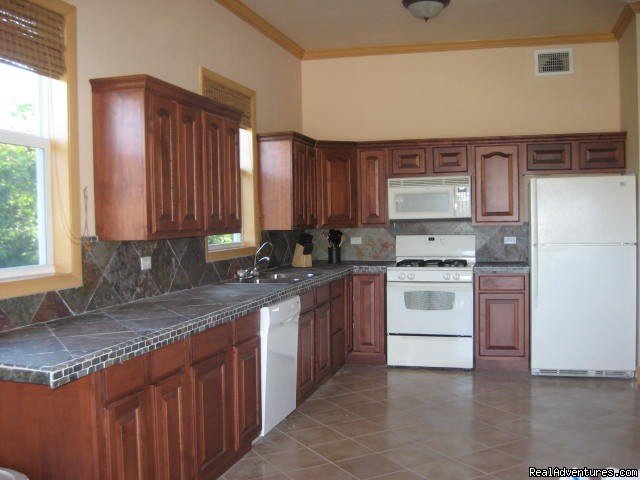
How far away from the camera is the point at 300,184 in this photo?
531 centimetres

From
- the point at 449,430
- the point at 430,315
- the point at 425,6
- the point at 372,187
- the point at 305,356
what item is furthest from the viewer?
the point at 372,187

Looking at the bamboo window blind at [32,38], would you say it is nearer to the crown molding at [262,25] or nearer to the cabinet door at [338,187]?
the crown molding at [262,25]

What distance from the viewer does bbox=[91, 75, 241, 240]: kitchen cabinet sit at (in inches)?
123

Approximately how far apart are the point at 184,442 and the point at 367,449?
129 cm

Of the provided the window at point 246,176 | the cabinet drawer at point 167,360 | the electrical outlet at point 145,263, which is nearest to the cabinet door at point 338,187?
the window at point 246,176

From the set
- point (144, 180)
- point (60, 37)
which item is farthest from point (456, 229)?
point (60, 37)

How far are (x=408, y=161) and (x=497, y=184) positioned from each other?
85 centimetres

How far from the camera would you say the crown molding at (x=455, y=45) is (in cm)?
Result: 582

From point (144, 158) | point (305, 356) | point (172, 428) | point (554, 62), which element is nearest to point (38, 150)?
point (144, 158)

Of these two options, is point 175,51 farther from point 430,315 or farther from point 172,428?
point 430,315

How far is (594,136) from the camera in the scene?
5.56 metres

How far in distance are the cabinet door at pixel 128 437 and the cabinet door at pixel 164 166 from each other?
102 cm

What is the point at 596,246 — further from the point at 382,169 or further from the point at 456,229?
the point at 382,169

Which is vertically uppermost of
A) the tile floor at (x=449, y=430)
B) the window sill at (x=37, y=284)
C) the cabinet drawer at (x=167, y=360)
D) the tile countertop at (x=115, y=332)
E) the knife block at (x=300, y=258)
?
the window sill at (x=37, y=284)
